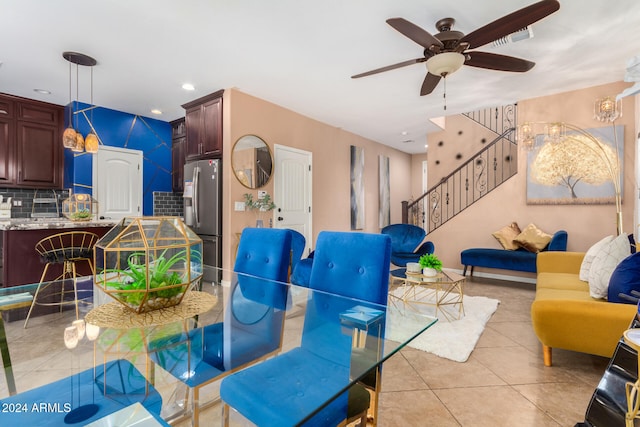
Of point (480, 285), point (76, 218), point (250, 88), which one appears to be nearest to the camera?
point (76, 218)

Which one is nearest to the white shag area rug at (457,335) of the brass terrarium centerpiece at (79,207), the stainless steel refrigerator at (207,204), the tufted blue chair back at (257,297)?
the tufted blue chair back at (257,297)

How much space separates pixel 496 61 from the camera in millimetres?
2699

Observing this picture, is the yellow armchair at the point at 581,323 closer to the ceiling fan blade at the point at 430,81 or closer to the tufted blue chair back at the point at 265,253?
the tufted blue chair back at the point at 265,253

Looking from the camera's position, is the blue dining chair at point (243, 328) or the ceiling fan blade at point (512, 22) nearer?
the blue dining chair at point (243, 328)

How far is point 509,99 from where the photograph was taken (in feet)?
15.2

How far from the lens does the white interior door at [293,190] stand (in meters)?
4.91

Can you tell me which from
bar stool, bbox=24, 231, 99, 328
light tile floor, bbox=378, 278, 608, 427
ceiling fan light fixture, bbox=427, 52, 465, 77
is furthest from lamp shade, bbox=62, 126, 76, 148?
light tile floor, bbox=378, 278, 608, 427

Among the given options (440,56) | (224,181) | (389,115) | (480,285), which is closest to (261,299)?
(440,56)

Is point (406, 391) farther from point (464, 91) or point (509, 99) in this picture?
point (509, 99)

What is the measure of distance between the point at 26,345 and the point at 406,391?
199 cm

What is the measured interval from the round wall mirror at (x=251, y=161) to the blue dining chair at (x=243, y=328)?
7.51ft

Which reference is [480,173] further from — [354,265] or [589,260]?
[354,265]

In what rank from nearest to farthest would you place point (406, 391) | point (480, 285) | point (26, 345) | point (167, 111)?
1. point (26, 345)
2. point (406, 391)
3. point (480, 285)
4. point (167, 111)

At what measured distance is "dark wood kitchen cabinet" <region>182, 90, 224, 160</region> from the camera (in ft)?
14.0
